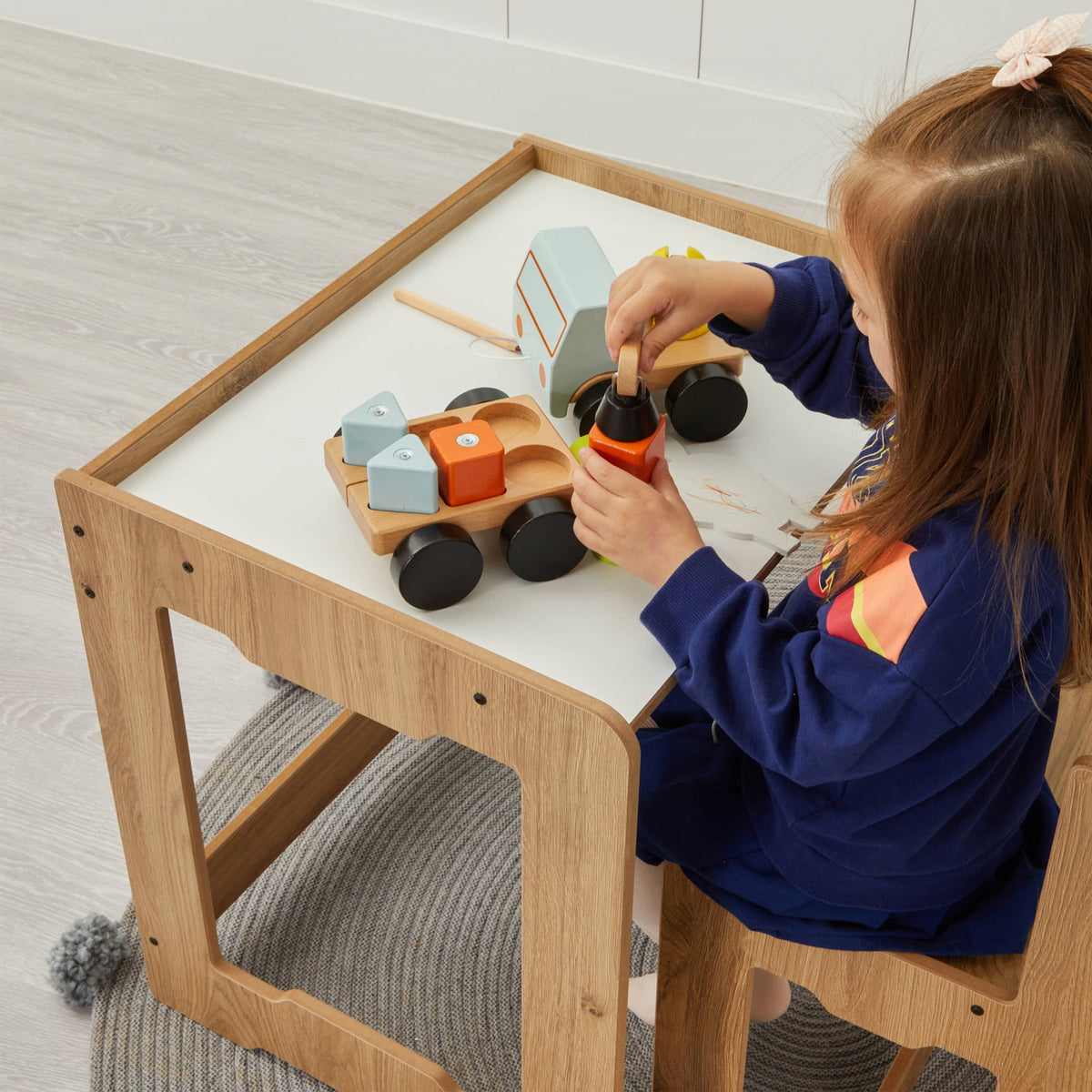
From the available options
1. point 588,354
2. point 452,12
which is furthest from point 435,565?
point 452,12

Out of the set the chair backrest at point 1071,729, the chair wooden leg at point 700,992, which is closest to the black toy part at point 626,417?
the chair wooden leg at point 700,992

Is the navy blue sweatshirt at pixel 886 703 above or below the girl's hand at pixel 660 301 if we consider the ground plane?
below

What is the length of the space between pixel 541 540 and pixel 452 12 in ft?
6.50

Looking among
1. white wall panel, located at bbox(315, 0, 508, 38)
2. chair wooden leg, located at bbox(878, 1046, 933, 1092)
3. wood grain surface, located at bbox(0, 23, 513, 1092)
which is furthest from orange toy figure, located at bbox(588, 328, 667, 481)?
white wall panel, located at bbox(315, 0, 508, 38)

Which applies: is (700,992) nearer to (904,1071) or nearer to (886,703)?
(904,1071)

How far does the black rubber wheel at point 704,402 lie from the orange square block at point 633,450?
114mm

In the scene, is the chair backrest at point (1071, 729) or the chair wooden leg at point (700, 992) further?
the chair backrest at point (1071, 729)

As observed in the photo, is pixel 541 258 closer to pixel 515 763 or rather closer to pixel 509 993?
pixel 515 763

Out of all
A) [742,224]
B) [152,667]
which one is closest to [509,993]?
[152,667]

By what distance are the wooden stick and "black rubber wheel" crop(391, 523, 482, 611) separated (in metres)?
0.29

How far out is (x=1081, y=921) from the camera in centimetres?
81

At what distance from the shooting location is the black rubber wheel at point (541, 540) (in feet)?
2.98

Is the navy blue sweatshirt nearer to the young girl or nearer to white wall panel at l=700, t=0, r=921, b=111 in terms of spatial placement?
the young girl

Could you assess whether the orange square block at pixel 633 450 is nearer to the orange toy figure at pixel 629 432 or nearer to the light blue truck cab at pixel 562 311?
the orange toy figure at pixel 629 432
